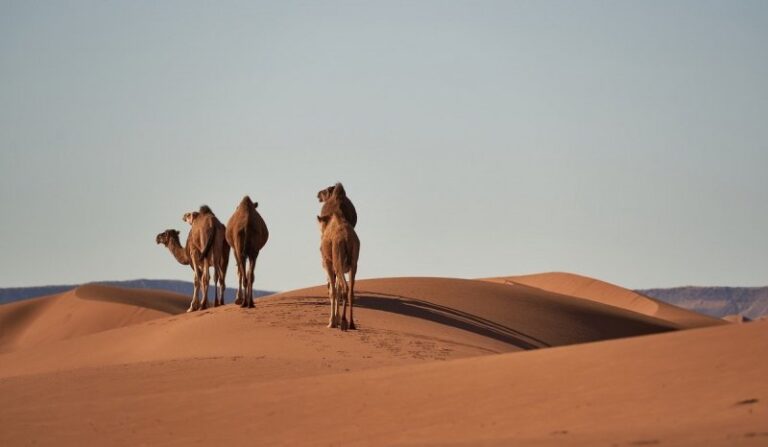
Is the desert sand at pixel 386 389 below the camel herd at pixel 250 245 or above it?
below

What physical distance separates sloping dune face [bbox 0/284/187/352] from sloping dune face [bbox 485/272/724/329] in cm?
1808

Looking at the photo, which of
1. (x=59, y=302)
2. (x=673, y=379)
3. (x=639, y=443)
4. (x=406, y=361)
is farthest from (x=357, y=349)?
(x=59, y=302)

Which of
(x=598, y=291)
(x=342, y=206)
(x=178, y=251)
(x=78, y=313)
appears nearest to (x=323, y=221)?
(x=342, y=206)

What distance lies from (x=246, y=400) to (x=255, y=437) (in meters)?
2.12

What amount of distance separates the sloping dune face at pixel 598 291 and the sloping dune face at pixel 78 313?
18076 millimetres

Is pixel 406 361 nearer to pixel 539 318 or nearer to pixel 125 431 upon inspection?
pixel 125 431

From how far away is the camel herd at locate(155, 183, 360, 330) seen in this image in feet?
90.2

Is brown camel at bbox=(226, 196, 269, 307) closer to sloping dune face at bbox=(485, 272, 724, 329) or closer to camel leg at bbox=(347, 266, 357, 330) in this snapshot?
camel leg at bbox=(347, 266, 357, 330)

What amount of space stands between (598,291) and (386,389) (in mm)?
66603

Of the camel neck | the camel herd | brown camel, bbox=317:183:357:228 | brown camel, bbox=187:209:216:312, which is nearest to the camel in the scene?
the camel herd

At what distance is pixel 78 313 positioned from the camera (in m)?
67.2

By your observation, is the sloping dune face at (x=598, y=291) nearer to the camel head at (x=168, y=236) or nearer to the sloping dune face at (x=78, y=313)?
the sloping dune face at (x=78, y=313)

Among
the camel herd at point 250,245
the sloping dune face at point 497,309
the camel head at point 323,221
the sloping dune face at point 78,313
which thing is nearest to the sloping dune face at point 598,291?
the sloping dune face at point 78,313

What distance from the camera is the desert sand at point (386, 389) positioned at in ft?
45.9
